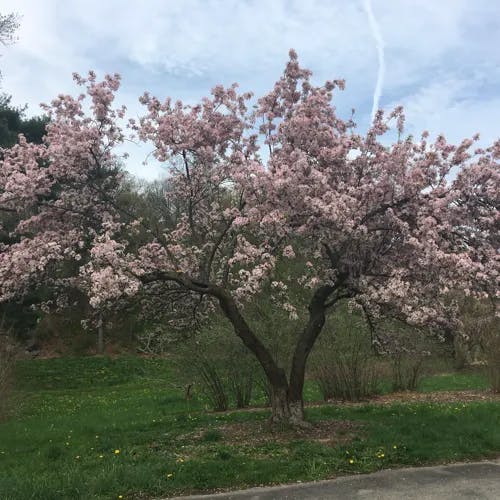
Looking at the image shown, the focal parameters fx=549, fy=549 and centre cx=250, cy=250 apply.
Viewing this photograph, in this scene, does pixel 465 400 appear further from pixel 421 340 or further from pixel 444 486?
pixel 444 486

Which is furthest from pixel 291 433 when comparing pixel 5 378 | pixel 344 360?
pixel 5 378

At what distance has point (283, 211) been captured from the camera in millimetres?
7801

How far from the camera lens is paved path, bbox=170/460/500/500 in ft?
18.9

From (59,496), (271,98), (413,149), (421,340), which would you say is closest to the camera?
(59,496)

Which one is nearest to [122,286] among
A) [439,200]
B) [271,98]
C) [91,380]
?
[271,98]

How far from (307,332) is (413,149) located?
3.43 metres

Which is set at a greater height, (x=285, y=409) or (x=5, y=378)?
(x=5, y=378)

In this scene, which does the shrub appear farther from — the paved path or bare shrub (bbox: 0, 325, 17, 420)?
bare shrub (bbox: 0, 325, 17, 420)

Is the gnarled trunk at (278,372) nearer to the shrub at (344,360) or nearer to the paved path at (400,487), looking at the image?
the paved path at (400,487)

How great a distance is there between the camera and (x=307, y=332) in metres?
9.30

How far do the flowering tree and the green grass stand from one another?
1531mm

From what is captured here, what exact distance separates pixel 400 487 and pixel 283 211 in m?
3.80

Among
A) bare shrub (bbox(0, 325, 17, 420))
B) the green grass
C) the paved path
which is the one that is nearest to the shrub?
the green grass

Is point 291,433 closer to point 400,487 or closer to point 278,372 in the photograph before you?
point 278,372
